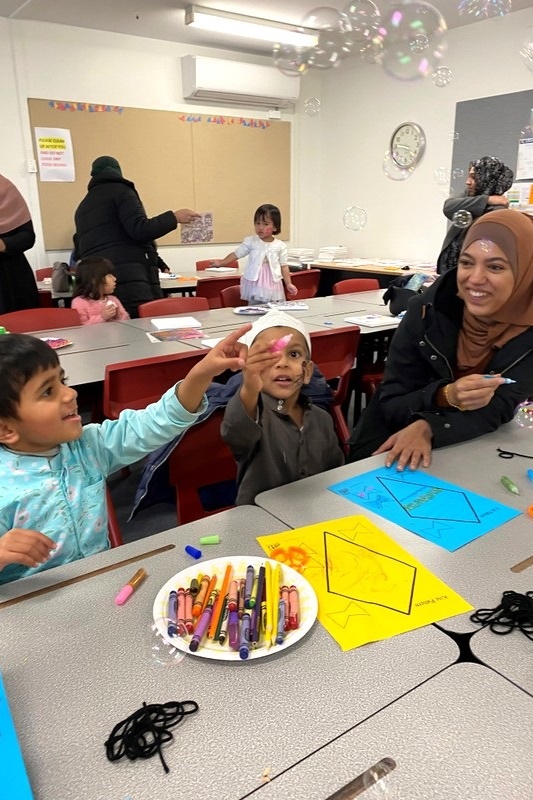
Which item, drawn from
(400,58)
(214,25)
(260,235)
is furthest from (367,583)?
(214,25)

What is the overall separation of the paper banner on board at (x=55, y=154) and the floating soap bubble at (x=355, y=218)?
3.26m

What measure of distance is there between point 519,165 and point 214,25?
128 inches

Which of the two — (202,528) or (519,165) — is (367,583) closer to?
(202,528)

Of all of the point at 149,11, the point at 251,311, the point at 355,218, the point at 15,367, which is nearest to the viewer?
the point at 15,367

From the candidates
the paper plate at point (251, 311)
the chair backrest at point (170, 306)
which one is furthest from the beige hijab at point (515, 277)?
the chair backrest at point (170, 306)

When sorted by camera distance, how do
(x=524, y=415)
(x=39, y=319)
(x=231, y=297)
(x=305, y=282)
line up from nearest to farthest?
(x=524, y=415)
(x=39, y=319)
(x=231, y=297)
(x=305, y=282)

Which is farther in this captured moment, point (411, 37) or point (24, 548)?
point (411, 37)

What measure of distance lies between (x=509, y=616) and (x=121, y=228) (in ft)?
12.4

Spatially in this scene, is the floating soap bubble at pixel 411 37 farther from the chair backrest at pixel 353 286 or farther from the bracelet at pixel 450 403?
the bracelet at pixel 450 403

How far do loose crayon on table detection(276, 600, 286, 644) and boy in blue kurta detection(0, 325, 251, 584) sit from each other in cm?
49

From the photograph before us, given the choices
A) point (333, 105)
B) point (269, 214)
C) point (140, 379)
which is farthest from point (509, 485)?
point (333, 105)

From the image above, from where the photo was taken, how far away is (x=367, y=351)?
363cm

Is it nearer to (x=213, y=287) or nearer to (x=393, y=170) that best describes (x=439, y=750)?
(x=213, y=287)

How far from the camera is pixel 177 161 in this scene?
669cm
